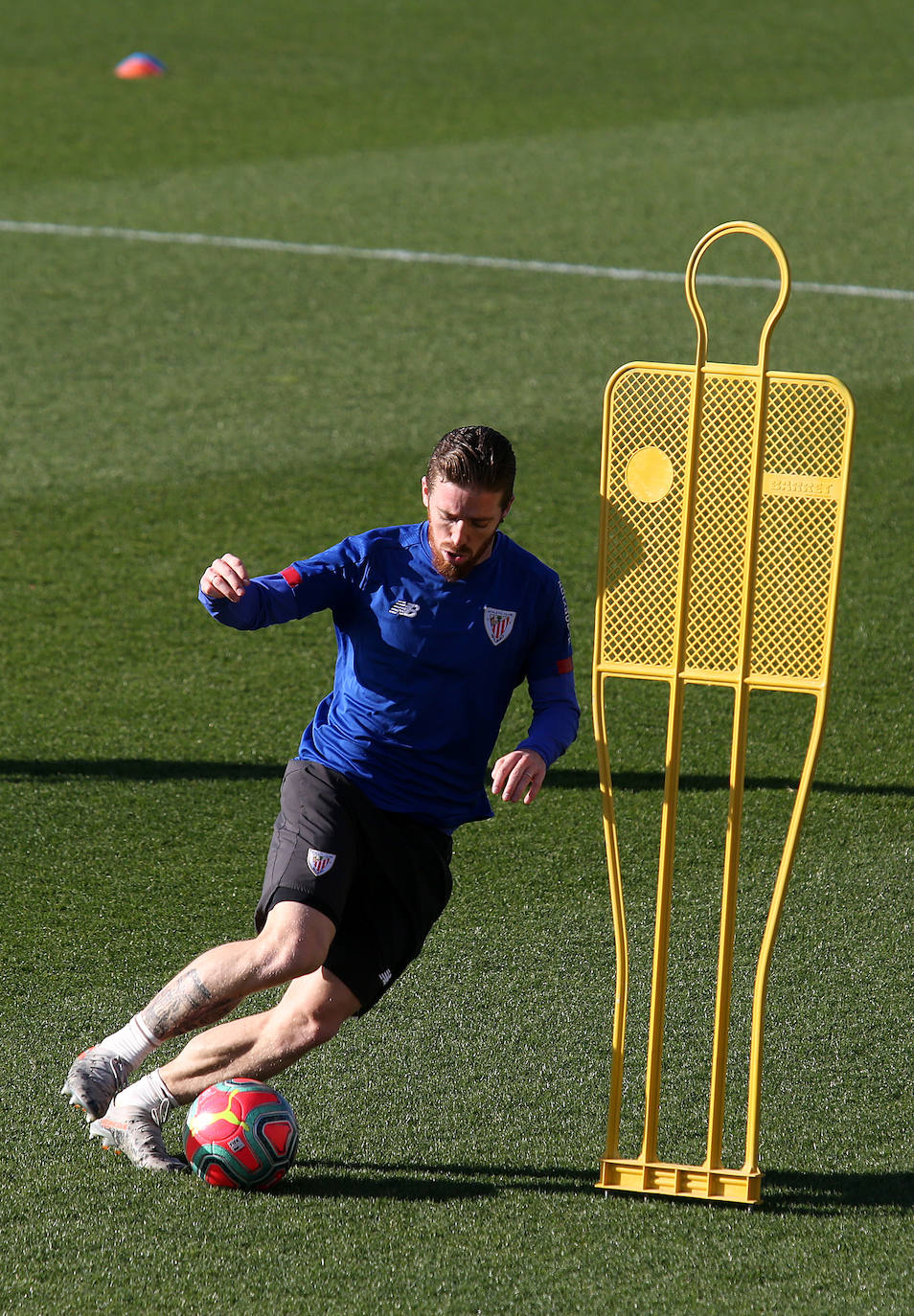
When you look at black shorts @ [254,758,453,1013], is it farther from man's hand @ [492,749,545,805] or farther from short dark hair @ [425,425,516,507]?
short dark hair @ [425,425,516,507]

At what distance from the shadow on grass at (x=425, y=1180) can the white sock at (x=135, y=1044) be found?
0.47 m

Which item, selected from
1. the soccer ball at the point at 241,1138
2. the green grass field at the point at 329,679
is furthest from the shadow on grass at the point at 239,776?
the soccer ball at the point at 241,1138

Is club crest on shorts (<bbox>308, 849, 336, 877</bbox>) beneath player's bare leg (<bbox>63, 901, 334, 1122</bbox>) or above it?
above

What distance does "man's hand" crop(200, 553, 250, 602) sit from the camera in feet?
13.6

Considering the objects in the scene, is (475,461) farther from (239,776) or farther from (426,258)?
(426,258)

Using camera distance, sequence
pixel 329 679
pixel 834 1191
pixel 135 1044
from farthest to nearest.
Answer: pixel 329 679, pixel 135 1044, pixel 834 1191

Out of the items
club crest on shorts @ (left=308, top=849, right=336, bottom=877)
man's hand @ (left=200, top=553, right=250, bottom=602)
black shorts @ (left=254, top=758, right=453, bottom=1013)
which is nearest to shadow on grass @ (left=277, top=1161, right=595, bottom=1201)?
black shorts @ (left=254, top=758, right=453, bottom=1013)

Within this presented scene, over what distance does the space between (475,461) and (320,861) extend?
1.03 m

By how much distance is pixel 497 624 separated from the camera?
4.35 m

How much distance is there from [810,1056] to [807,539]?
1.61 m

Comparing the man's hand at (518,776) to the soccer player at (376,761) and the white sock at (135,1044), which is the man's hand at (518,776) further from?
the white sock at (135,1044)

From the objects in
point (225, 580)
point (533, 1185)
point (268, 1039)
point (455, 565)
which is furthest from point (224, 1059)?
point (455, 565)

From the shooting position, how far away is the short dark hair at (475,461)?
4.17 metres

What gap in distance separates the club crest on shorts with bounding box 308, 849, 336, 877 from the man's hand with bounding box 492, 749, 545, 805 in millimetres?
489
